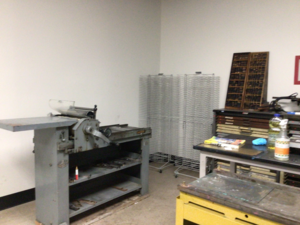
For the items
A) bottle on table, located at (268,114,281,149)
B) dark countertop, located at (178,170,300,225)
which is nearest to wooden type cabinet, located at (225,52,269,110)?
bottle on table, located at (268,114,281,149)

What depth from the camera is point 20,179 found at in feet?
9.54

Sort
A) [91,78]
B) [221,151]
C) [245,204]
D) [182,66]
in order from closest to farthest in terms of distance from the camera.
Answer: [245,204], [221,151], [91,78], [182,66]

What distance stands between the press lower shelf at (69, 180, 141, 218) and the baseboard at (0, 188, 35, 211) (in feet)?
2.23

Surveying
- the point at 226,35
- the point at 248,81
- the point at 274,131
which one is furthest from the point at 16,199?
the point at 226,35

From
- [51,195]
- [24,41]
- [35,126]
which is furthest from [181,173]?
[24,41]

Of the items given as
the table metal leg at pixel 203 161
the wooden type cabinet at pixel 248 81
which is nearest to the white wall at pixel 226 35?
the wooden type cabinet at pixel 248 81

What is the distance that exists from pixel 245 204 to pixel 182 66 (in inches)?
128

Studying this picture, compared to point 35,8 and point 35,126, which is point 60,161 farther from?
point 35,8

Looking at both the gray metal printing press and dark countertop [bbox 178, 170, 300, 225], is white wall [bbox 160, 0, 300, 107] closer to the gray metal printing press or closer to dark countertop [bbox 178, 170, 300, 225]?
the gray metal printing press

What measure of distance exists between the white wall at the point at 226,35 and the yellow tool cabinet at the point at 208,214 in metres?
2.45

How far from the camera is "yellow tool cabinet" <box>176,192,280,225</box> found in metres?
1.37

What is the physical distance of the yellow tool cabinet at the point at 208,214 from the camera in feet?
4.51

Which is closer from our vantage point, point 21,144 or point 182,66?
point 21,144

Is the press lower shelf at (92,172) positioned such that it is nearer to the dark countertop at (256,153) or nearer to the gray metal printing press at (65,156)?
the gray metal printing press at (65,156)
